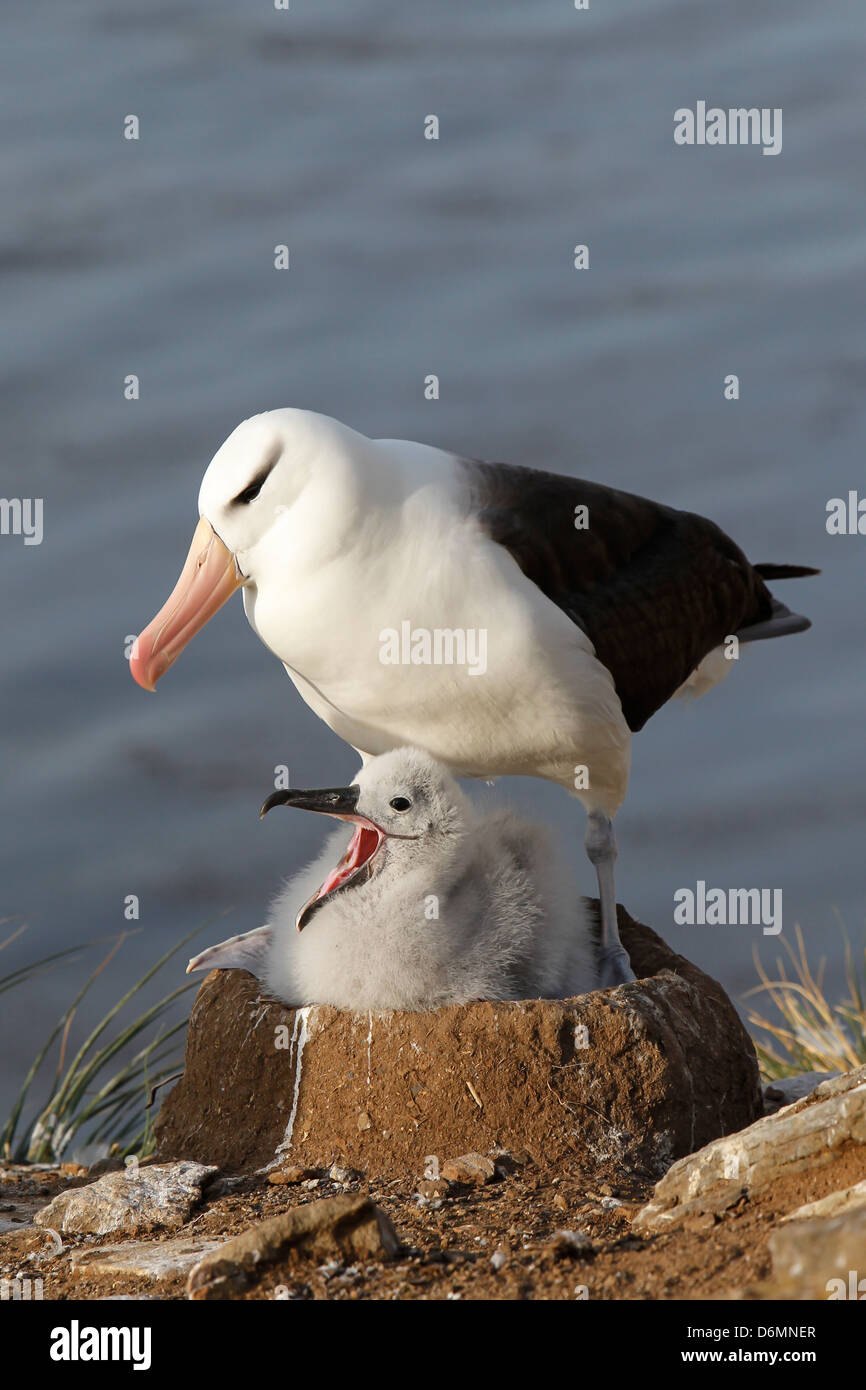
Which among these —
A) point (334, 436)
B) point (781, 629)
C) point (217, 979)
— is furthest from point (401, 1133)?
point (781, 629)

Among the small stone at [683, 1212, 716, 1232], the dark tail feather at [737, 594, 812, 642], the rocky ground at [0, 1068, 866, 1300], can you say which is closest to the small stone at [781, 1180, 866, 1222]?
the rocky ground at [0, 1068, 866, 1300]

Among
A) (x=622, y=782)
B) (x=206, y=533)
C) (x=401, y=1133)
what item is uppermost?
(x=206, y=533)

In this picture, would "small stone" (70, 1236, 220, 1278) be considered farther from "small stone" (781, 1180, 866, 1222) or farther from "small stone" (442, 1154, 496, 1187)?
"small stone" (781, 1180, 866, 1222)

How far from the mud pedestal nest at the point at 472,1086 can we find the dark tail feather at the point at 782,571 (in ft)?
8.53

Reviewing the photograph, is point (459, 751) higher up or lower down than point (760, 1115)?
higher up

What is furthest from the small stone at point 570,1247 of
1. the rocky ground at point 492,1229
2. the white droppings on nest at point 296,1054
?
the white droppings on nest at point 296,1054

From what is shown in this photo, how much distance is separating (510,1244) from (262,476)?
256cm

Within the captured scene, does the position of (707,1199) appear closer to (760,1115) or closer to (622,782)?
(760,1115)

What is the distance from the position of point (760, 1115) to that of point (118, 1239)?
7.35ft

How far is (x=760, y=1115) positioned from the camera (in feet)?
18.8

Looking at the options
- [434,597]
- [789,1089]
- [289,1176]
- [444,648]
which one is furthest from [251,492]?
[789,1089]

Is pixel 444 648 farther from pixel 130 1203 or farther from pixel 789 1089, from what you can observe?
pixel 789 1089

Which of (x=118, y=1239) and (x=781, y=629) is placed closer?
(x=118, y=1239)

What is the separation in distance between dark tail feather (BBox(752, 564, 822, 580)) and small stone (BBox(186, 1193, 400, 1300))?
425 centimetres
